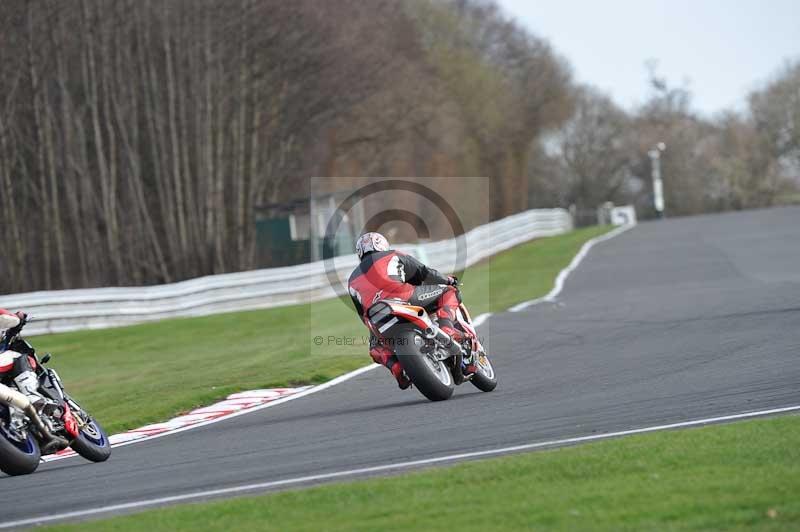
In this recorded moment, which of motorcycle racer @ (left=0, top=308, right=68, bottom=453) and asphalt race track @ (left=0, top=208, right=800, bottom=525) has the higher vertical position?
motorcycle racer @ (left=0, top=308, right=68, bottom=453)

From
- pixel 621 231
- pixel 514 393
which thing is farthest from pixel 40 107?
pixel 514 393

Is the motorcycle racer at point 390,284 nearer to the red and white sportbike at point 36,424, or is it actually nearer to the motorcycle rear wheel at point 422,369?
the motorcycle rear wheel at point 422,369

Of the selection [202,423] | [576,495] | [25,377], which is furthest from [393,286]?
[576,495]

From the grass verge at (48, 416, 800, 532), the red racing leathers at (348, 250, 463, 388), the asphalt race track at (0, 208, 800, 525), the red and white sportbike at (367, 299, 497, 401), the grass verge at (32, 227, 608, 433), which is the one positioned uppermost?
the red racing leathers at (348, 250, 463, 388)

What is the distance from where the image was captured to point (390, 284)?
1124 cm

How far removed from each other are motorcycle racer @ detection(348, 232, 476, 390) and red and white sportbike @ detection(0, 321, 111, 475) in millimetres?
2529

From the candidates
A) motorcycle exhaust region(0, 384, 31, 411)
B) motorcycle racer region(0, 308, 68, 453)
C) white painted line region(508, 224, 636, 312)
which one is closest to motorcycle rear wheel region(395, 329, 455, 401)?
motorcycle racer region(0, 308, 68, 453)

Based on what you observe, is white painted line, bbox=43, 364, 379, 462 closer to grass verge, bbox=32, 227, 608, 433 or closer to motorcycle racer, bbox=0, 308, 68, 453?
grass verge, bbox=32, 227, 608, 433

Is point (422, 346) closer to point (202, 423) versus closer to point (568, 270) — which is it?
point (202, 423)

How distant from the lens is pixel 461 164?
2643 inches

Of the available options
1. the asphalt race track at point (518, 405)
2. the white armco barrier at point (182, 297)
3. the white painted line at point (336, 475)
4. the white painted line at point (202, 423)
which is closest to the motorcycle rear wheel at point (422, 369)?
the asphalt race track at point (518, 405)

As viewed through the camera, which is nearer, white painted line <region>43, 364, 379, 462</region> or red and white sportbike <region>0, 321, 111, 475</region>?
red and white sportbike <region>0, 321, 111, 475</region>

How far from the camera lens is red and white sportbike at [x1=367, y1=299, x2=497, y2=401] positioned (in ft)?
36.0

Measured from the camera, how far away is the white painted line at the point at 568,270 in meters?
22.4
